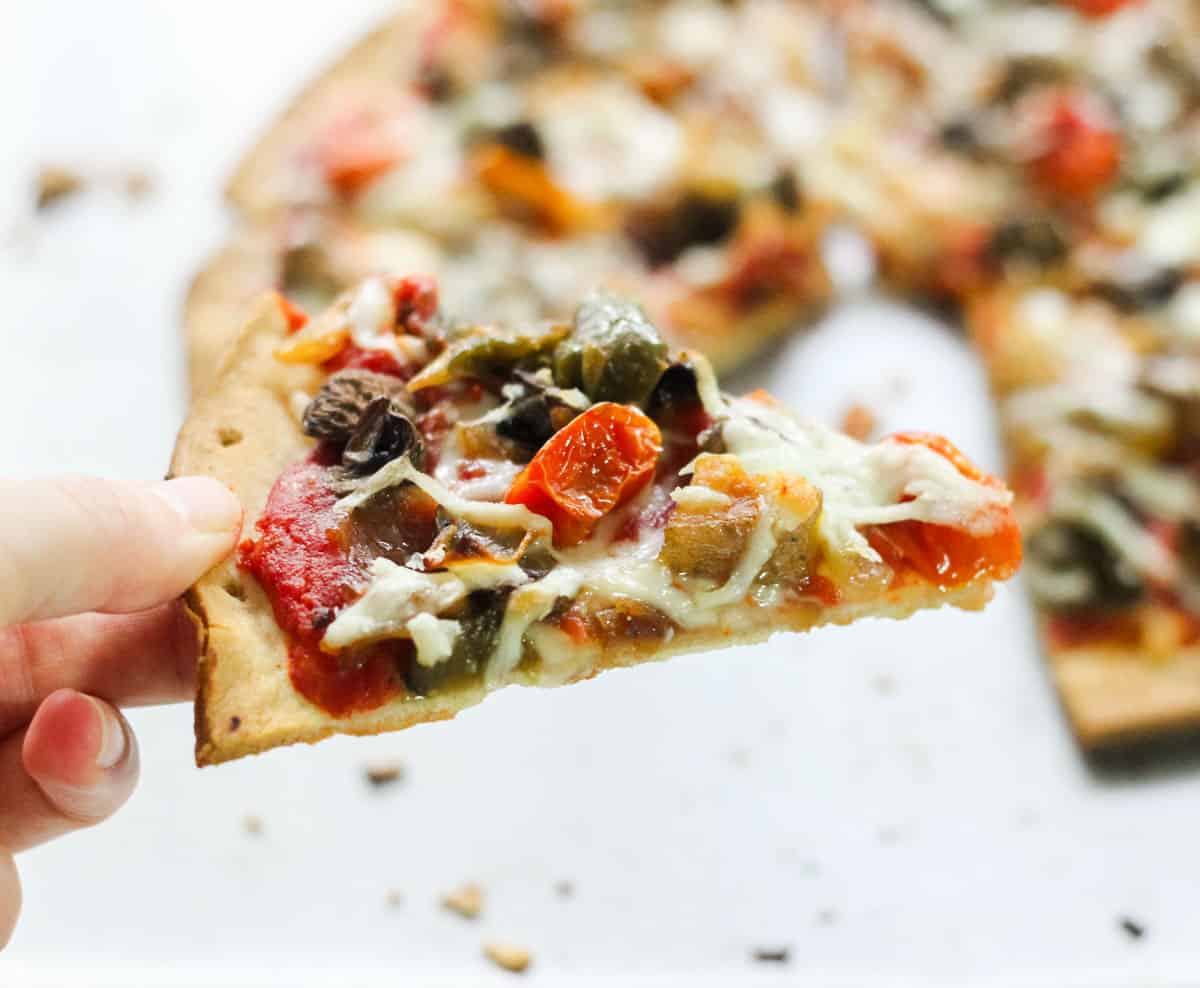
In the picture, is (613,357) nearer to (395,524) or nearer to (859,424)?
(395,524)

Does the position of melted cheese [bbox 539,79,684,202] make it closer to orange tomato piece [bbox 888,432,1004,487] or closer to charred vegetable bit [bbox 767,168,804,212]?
charred vegetable bit [bbox 767,168,804,212]

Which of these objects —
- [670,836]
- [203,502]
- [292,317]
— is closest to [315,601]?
[203,502]

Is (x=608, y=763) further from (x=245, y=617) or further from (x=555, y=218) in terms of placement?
(x=555, y=218)

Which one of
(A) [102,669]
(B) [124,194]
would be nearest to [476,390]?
(A) [102,669]

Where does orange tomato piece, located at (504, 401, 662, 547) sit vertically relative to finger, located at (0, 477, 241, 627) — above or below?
below

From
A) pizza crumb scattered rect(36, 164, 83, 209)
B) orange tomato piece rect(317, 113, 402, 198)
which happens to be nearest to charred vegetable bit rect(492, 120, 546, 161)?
orange tomato piece rect(317, 113, 402, 198)

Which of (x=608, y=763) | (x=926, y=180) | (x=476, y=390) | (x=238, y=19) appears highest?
(x=476, y=390)

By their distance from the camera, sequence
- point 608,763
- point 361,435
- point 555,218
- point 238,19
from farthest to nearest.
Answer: point 238,19
point 555,218
point 608,763
point 361,435

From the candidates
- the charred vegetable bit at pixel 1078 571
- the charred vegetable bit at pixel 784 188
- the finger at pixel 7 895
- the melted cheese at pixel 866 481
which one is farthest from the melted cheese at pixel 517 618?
the charred vegetable bit at pixel 784 188
